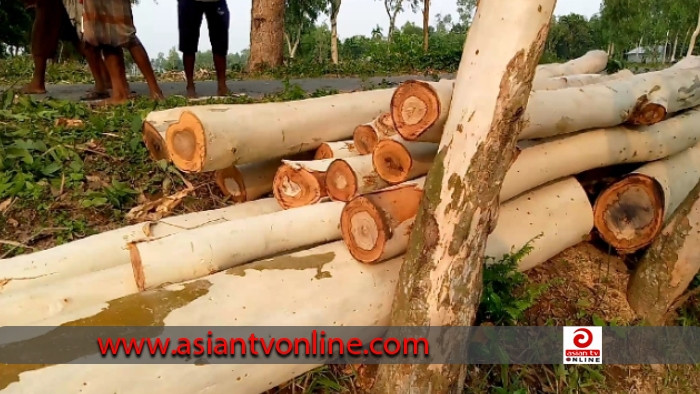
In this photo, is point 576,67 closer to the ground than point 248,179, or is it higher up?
higher up

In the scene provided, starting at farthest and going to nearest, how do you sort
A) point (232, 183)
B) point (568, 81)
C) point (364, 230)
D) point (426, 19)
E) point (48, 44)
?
point (426, 19), point (48, 44), point (568, 81), point (232, 183), point (364, 230)

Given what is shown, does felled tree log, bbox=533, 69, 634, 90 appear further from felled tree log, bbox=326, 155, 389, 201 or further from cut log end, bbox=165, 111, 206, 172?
cut log end, bbox=165, 111, 206, 172

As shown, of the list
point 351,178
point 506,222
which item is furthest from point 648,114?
point 351,178

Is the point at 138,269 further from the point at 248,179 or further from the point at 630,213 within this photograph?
the point at 630,213

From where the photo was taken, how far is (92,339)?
1.79 meters

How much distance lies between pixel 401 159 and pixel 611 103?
4.36 ft

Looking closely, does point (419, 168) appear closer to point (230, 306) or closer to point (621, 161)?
point (230, 306)

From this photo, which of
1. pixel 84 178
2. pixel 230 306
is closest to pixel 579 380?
pixel 230 306

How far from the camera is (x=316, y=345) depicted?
7.13 feet

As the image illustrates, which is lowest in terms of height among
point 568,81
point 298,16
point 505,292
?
point 505,292

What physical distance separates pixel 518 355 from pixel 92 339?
1801 mm

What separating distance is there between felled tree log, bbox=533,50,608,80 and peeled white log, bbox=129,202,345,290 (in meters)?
2.63

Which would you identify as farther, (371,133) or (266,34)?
(266,34)

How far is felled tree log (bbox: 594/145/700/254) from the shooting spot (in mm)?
3061
